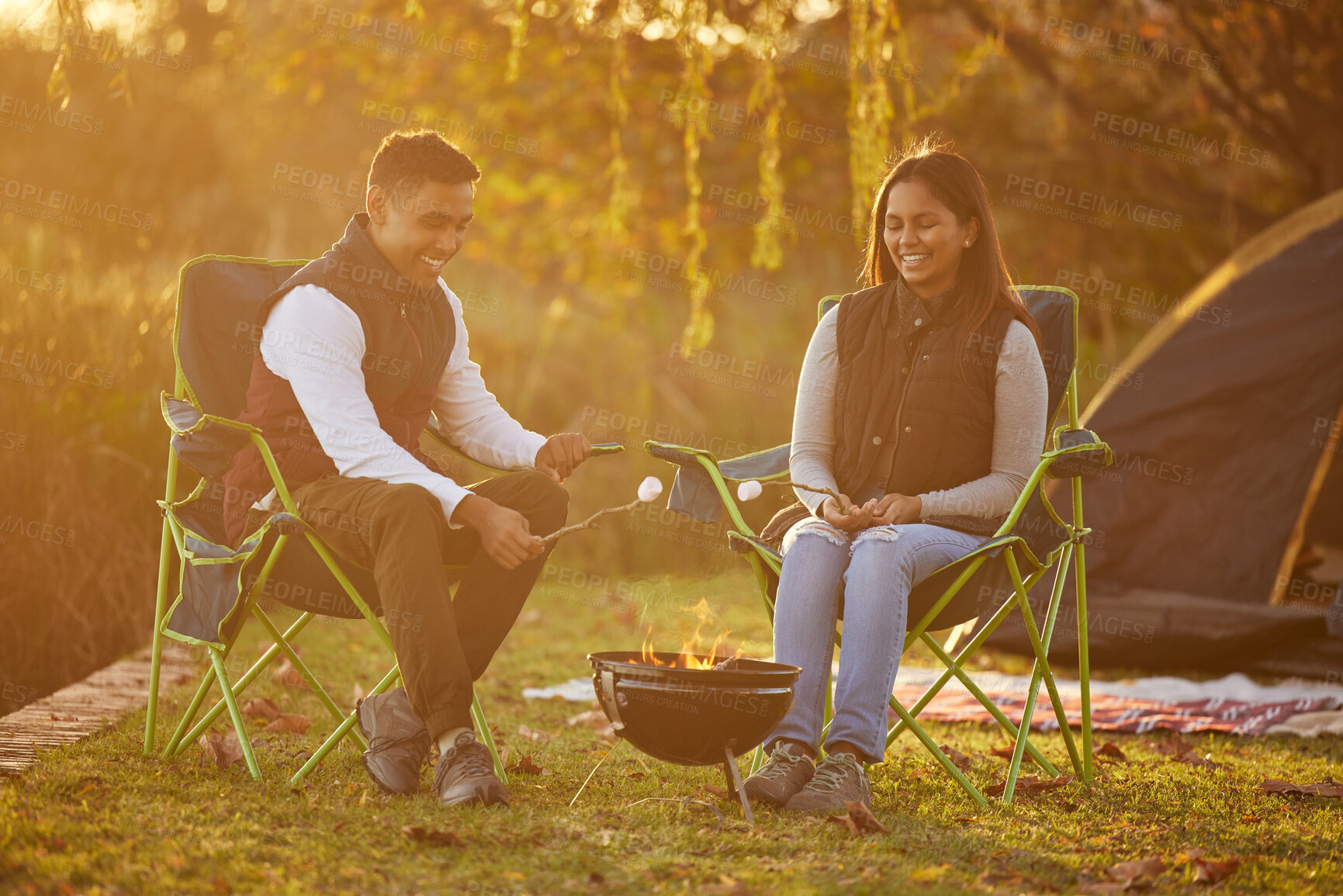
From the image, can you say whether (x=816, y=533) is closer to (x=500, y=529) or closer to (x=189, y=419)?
(x=500, y=529)

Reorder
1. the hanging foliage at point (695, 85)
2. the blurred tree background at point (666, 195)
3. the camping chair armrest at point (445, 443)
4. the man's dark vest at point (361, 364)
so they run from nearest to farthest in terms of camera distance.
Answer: the man's dark vest at point (361, 364)
the camping chair armrest at point (445, 443)
the hanging foliage at point (695, 85)
the blurred tree background at point (666, 195)

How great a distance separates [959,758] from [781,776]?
2.70ft

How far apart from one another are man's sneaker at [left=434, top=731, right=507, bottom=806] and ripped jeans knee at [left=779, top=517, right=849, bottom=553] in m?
0.72

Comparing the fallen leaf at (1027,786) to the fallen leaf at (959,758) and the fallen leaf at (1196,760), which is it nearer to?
the fallen leaf at (959,758)

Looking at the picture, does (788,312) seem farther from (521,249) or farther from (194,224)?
(194,224)

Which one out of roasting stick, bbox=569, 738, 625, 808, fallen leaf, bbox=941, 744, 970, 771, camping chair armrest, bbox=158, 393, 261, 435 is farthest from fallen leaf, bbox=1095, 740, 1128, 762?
camping chair armrest, bbox=158, 393, 261, 435

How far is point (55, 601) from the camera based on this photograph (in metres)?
3.53

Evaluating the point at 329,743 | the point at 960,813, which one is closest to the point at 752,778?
the point at 960,813

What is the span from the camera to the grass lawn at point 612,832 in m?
1.72

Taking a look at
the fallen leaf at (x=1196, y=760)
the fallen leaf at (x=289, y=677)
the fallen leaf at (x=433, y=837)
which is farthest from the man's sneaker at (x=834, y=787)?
the fallen leaf at (x=289, y=677)

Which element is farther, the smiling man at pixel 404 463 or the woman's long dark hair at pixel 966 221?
the woman's long dark hair at pixel 966 221

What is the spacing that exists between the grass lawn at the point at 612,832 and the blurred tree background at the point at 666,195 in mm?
1358

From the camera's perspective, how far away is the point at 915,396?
2.50 m

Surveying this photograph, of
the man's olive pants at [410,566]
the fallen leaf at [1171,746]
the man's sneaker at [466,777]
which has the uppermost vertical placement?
the man's olive pants at [410,566]
